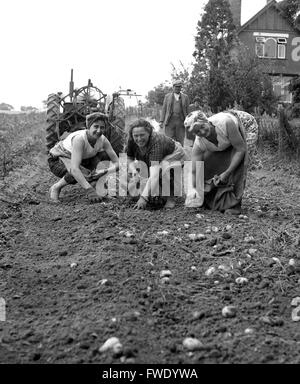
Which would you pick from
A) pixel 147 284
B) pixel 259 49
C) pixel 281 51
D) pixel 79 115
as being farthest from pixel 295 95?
pixel 281 51

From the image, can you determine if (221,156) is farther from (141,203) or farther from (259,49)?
(259,49)

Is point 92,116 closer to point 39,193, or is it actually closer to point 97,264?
point 39,193

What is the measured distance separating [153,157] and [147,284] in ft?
7.99

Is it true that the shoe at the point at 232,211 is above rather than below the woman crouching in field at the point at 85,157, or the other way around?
below

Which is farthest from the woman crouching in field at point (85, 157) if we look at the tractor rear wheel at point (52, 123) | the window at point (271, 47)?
the window at point (271, 47)

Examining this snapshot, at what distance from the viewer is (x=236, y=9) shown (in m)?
28.5

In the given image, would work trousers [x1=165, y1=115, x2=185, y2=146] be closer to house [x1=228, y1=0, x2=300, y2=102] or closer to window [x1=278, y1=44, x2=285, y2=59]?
house [x1=228, y1=0, x2=300, y2=102]

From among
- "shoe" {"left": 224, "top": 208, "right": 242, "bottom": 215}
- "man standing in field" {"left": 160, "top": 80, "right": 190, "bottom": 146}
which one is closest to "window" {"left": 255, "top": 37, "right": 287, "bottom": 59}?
"man standing in field" {"left": 160, "top": 80, "right": 190, "bottom": 146}

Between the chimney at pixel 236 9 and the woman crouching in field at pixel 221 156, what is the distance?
24.7 m

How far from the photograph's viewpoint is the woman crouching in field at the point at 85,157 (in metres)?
5.80

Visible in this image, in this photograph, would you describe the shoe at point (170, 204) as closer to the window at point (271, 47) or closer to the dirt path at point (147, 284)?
the dirt path at point (147, 284)

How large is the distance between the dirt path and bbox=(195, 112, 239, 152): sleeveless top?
646 millimetres
